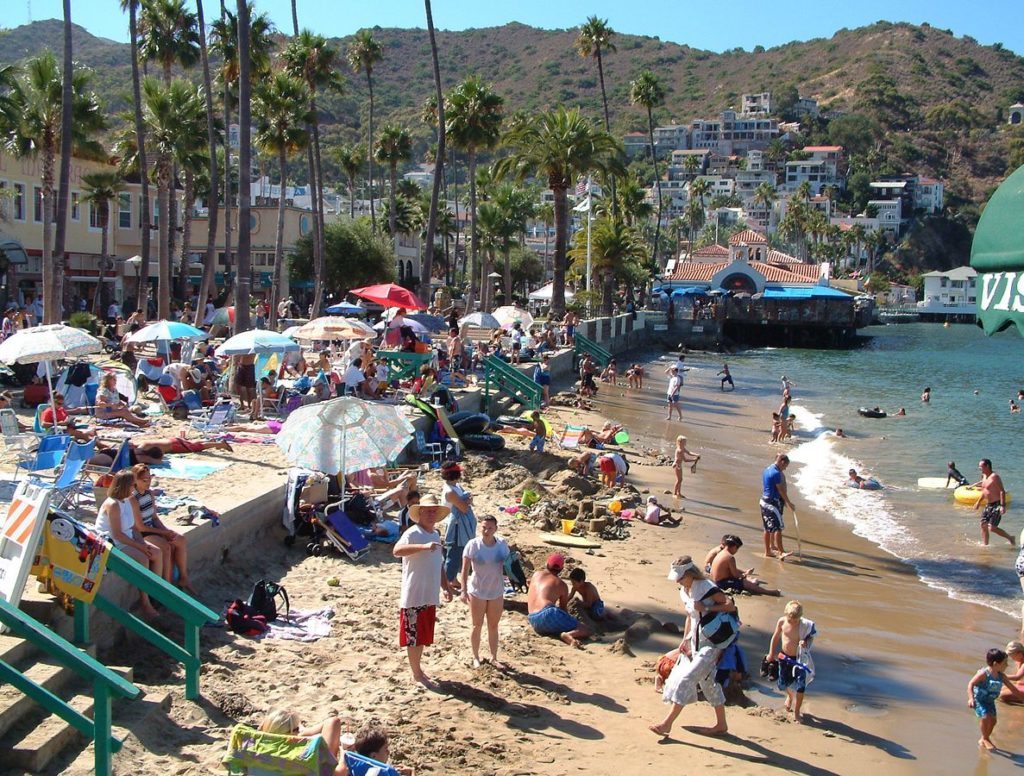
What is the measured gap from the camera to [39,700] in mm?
5184

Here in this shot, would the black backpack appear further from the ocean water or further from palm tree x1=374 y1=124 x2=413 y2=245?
palm tree x1=374 y1=124 x2=413 y2=245

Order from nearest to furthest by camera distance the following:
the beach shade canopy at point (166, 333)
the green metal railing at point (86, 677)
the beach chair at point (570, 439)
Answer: the green metal railing at point (86, 677) → the beach shade canopy at point (166, 333) → the beach chair at point (570, 439)

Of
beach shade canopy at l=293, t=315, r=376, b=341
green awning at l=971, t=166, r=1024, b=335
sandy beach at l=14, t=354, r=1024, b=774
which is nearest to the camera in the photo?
green awning at l=971, t=166, r=1024, b=335

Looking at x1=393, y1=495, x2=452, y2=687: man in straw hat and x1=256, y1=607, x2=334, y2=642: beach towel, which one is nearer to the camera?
x1=393, y1=495, x2=452, y2=687: man in straw hat

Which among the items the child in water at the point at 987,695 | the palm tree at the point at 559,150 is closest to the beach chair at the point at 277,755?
the child in water at the point at 987,695

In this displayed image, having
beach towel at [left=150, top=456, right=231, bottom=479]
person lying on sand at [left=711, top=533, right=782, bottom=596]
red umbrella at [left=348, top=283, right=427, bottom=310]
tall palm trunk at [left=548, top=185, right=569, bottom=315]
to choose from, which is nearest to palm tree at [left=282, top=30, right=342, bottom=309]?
tall palm trunk at [left=548, top=185, right=569, bottom=315]

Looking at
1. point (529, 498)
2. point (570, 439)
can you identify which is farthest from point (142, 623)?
point (570, 439)

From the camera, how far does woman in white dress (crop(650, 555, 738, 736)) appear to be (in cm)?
735

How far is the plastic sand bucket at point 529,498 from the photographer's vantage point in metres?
14.7

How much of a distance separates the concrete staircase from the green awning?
5076mm

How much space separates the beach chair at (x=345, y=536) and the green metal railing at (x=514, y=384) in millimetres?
12906

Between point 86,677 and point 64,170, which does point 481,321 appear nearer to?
point 64,170

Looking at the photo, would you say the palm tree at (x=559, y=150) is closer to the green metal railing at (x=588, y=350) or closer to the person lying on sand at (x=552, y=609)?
the green metal railing at (x=588, y=350)

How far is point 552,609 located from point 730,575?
2.24 meters
